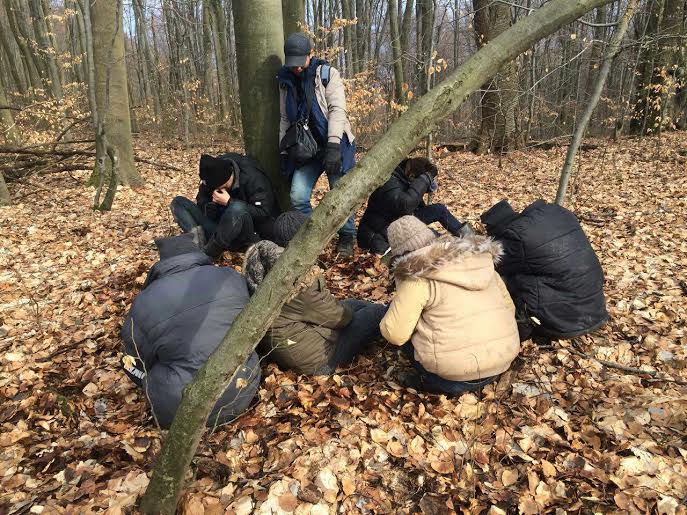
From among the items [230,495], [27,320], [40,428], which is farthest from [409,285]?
[27,320]

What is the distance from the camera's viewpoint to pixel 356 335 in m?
3.15

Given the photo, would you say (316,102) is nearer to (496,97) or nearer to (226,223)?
(226,223)

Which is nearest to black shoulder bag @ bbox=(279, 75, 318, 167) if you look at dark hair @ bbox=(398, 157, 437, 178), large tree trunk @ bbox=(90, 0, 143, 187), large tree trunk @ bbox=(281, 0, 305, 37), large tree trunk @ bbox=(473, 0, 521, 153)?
dark hair @ bbox=(398, 157, 437, 178)

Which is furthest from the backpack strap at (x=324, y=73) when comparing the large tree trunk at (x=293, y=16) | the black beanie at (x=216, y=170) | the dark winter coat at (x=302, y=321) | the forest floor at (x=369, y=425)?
the large tree trunk at (x=293, y=16)

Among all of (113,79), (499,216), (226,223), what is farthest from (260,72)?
(113,79)

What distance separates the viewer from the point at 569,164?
13.7ft

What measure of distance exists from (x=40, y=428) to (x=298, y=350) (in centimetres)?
167

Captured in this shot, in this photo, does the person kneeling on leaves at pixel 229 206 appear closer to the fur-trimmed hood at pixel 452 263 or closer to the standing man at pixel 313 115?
the standing man at pixel 313 115

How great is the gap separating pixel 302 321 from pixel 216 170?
1.91m

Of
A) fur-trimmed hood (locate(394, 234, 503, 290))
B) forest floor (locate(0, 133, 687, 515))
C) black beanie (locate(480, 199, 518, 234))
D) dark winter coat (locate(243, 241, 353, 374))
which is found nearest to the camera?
forest floor (locate(0, 133, 687, 515))

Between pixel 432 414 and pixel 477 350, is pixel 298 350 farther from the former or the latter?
pixel 477 350

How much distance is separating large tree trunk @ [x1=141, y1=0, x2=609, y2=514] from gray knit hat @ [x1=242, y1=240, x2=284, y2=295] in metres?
1.07

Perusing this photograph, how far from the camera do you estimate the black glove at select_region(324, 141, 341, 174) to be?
13.1 ft

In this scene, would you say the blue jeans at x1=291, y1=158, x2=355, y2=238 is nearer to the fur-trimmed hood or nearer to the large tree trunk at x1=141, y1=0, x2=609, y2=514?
the fur-trimmed hood
